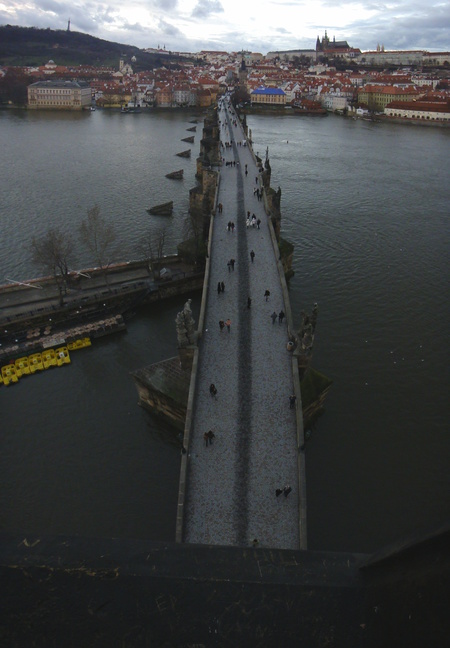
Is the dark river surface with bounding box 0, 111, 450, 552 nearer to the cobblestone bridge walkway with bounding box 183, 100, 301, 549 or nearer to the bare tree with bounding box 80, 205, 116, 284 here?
the bare tree with bounding box 80, 205, 116, 284

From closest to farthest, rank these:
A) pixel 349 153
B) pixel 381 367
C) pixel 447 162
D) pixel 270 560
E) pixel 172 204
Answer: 1. pixel 270 560
2. pixel 381 367
3. pixel 172 204
4. pixel 447 162
5. pixel 349 153

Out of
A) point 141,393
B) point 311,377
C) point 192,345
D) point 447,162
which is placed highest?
point 447,162

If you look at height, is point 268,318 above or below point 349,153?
below

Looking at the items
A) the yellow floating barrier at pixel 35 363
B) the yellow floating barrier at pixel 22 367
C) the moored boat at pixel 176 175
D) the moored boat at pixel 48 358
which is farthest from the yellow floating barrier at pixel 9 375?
the moored boat at pixel 176 175

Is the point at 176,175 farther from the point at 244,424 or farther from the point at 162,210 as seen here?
the point at 244,424

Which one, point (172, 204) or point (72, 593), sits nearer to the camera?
point (72, 593)

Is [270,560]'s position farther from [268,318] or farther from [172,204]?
[172,204]

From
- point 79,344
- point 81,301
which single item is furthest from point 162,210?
point 79,344

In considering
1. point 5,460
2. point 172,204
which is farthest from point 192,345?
point 172,204
